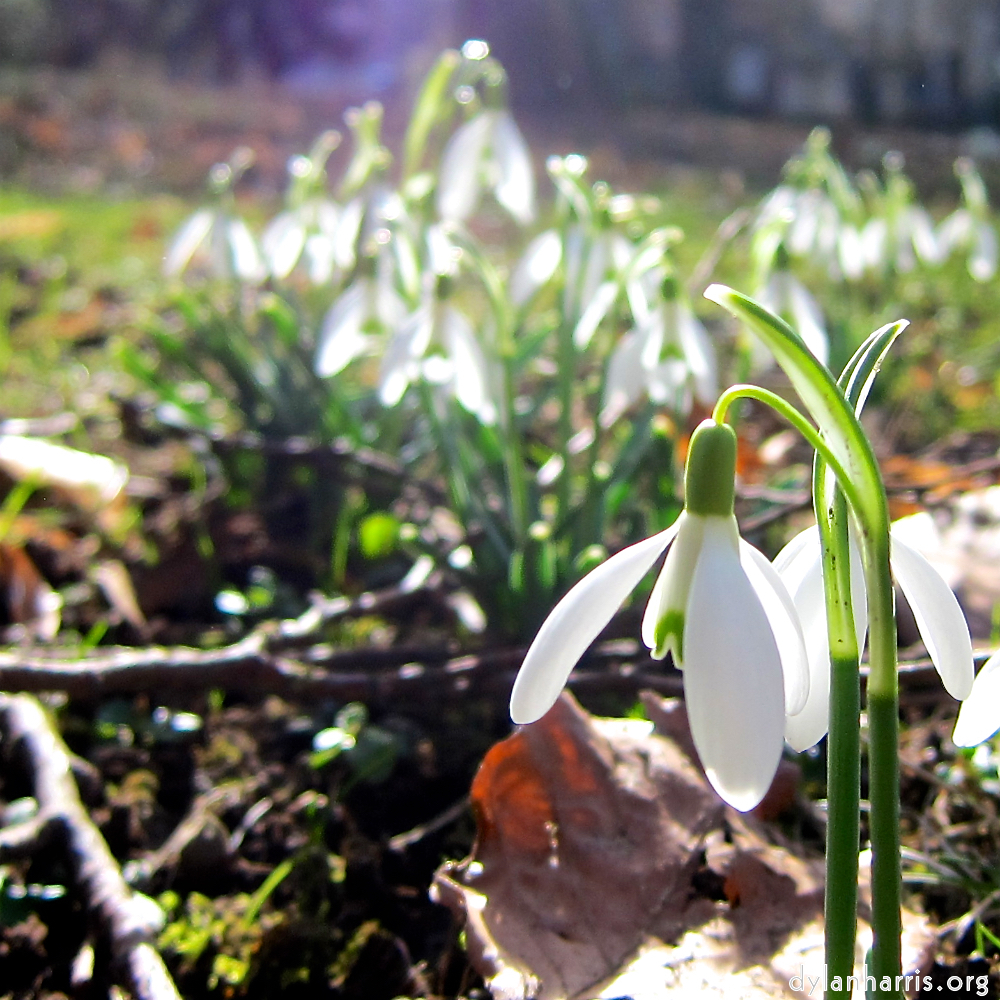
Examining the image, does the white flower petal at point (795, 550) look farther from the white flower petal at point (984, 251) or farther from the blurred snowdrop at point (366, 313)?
the white flower petal at point (984, 251)

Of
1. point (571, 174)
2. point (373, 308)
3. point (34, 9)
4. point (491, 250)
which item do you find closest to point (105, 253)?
point (491, 250)

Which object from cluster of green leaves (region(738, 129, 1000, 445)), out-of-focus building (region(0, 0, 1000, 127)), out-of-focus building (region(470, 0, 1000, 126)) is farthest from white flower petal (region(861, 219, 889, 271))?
out-of-focus building (region(470, 0, 1000, 126))

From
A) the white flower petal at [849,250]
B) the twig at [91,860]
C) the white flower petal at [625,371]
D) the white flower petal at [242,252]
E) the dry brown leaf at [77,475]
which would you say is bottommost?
the dry brown leaf at [77,475]

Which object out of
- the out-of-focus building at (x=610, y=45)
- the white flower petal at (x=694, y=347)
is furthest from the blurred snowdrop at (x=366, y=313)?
the out-of-focus building at (x=610, y=45)

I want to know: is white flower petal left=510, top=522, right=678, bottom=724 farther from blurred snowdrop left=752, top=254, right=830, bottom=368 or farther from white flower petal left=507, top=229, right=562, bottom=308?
white flower petal left=507, top=229, right=562, bottom=308

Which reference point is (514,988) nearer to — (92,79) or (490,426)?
(490,426)

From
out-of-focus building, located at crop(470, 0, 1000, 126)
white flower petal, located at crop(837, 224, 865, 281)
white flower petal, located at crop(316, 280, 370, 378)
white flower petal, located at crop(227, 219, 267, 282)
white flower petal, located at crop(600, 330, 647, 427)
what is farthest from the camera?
out-of-focus building, located at crop(470, 0, 1000, 126)
